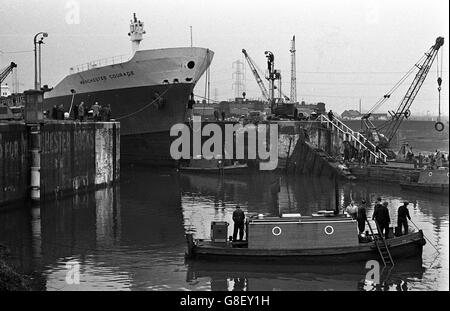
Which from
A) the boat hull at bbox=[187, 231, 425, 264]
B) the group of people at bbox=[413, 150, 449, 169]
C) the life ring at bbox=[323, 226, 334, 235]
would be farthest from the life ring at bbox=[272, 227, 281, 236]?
the group of people at bbox=[413, 150, 449, 169]

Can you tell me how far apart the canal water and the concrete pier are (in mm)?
1117

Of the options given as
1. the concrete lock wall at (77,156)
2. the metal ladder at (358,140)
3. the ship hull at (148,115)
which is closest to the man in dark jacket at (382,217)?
the concrete lock wall at (77,156)

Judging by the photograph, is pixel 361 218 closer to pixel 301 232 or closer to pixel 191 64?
pixel 301 232

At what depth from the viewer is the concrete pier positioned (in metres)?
35.6

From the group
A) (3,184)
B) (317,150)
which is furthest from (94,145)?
(317,150)

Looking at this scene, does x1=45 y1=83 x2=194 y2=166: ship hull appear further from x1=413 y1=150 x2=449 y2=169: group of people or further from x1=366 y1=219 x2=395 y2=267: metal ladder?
x1=366 y1=219 x2=395 y2=267: metal ladder

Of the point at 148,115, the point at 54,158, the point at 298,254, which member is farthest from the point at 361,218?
the point at 148,115

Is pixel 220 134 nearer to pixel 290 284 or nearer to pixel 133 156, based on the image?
pixel 133 156

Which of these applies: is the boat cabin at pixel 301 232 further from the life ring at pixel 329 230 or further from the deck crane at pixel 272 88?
the deck crane at pixel 272 88

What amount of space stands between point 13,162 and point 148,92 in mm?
31749

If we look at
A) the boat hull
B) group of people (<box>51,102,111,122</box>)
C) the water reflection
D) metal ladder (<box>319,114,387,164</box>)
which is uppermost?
group of people (<box>51,102,111,122</box>)

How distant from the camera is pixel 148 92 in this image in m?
66.7

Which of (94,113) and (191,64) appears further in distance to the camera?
(191,64)

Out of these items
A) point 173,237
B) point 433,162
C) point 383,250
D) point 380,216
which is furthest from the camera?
point 433,162
